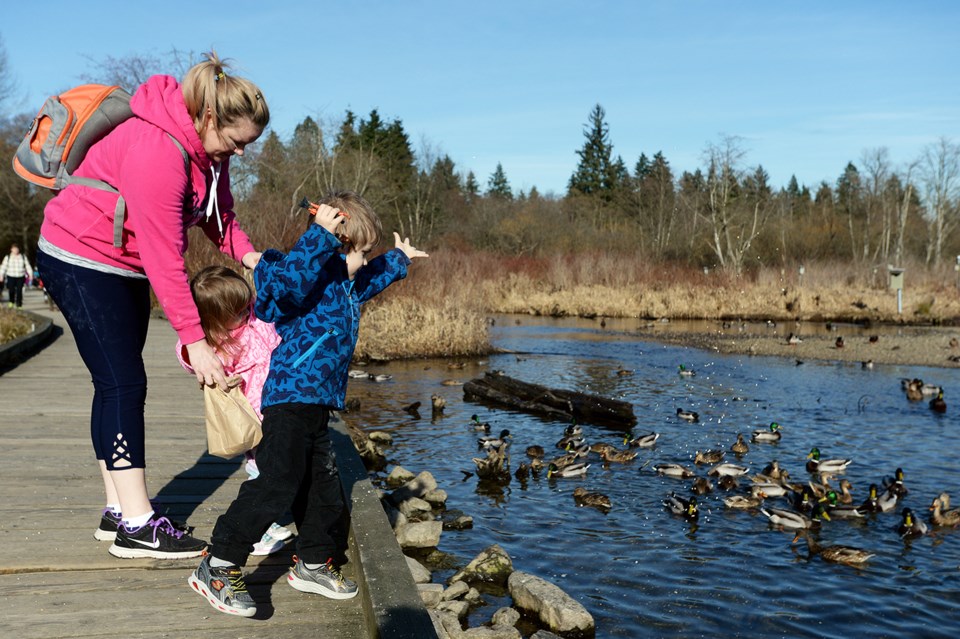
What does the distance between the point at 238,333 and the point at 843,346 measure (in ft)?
71.9

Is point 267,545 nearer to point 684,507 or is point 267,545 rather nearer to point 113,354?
point 113,354

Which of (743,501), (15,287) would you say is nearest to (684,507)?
(743,501)

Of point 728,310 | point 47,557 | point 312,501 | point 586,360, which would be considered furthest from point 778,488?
point 728,310

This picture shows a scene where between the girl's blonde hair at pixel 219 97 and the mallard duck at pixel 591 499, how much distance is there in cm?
625

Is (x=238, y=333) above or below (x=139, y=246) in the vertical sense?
below

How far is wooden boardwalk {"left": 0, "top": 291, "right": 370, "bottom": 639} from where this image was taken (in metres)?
3.07

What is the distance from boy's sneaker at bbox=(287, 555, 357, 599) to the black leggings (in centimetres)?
86

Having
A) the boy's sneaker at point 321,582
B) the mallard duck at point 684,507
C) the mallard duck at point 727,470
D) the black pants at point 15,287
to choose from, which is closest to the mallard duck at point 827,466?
the mallard duck at point 727,470

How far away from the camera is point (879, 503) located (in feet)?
28.1

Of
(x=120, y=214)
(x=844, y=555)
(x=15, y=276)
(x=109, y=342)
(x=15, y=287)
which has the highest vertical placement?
(x=15, y=276)

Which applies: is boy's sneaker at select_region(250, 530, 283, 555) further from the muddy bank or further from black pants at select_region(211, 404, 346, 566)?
the muddy bank

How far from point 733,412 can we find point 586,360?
20.4ft

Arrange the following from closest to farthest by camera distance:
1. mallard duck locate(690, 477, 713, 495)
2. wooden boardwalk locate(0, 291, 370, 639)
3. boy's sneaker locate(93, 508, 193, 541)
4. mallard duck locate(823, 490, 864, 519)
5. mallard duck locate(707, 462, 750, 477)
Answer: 1. wooden boardwalk locate(0, 291, 370, 639)
2. boy's sneaker locate(93, 508, 193, 541)
3. mallard duck locate(823, 490, 864, 519)
4. mallard duck locate(690, 477, 713, 495)
5. mallard duck locate(707, 462, 750, 477)

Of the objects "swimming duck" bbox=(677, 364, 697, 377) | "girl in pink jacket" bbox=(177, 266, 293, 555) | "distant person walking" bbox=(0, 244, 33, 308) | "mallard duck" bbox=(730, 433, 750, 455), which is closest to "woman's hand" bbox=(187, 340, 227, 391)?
"girl in pink jacket" bbox=(177, 266, 293, 555)
